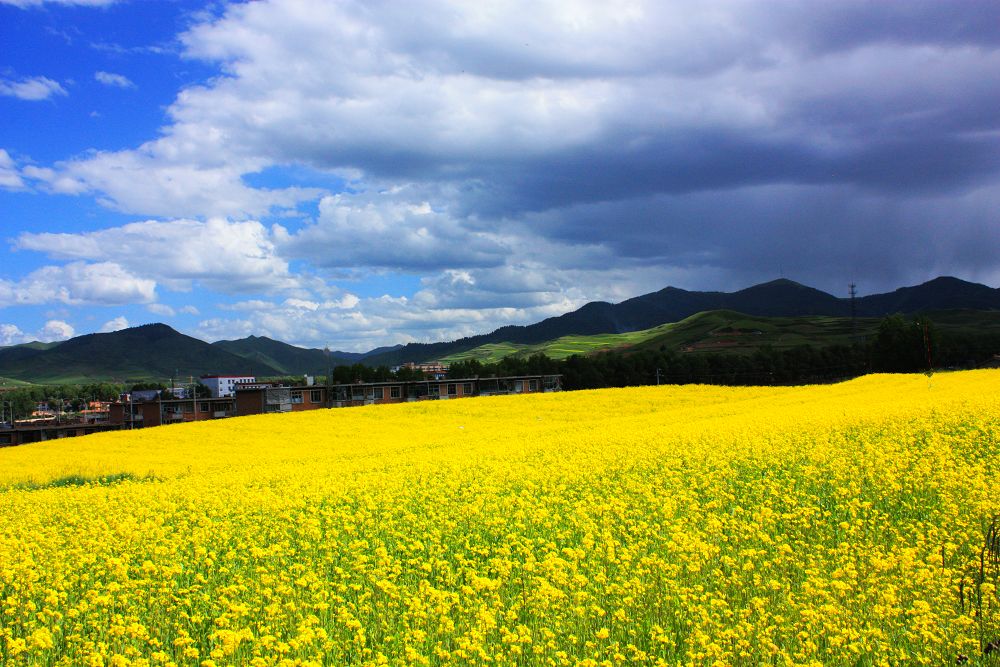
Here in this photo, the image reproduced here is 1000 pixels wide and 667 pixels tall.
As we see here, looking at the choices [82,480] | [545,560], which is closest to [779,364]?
[82,480]

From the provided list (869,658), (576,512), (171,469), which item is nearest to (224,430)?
(171,469)

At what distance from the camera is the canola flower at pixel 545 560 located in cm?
654

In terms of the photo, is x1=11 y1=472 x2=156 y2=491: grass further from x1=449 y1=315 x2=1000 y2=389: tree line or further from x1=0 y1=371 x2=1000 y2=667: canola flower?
x1=449 y1=315 x2=1000 y2=389: tree line

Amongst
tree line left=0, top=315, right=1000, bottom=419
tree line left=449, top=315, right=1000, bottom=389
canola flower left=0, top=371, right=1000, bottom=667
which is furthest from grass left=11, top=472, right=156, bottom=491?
tree line left=449, top=315, right=1000, bottom=389

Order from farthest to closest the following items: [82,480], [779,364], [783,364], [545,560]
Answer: [783,364], [779,364], [82,480], [545,560]

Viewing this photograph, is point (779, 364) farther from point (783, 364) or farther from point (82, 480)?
point (82, 480)

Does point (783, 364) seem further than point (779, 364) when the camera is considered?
Yes

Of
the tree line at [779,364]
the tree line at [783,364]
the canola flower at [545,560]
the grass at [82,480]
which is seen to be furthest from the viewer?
the tree line at [779,364]

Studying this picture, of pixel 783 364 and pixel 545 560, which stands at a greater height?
pixel 545 560

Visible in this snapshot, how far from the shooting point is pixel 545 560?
335 inches

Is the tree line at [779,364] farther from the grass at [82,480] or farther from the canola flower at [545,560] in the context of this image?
the canola flower at [545,560]

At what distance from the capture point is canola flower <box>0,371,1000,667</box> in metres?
6.54

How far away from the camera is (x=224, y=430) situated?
42.8m

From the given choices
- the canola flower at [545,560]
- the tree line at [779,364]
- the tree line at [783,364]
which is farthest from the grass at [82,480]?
the tree line at [779,364]
